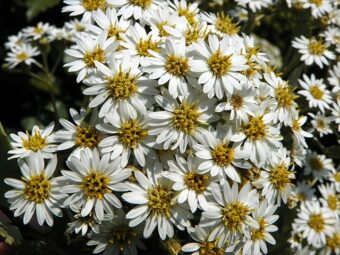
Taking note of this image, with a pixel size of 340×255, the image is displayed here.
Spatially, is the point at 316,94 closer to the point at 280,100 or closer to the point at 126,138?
the point at 280,100

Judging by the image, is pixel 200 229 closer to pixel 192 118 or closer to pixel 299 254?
pixel 192 118

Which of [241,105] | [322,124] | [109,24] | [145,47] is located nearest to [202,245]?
[241,105]

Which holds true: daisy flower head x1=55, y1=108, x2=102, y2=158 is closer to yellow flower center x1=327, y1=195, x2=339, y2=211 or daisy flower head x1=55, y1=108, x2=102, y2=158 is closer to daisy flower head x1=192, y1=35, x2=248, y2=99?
daisy flower head x1=192, y1=35, x2=248, y2=99

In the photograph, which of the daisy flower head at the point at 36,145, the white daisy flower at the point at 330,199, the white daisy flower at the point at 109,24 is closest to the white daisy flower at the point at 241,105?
the white daisy flower at the point at 109,24

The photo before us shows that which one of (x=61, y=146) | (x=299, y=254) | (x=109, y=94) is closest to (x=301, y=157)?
(x=299, y=254)

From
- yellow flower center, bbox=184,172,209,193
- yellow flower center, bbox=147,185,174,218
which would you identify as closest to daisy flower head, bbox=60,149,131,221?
yellow flower center, bbox=147,185,174,218

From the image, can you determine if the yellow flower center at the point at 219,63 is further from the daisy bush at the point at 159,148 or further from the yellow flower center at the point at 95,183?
the yellow flower center at the point at 95,183
